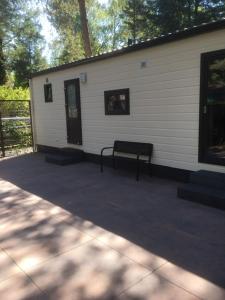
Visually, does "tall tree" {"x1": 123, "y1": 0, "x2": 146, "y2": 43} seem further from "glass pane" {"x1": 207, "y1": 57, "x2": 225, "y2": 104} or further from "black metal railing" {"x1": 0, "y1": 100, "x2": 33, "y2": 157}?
"glass pane" {"x1": 207, "y1": 57, "x2": 225, "y2": 104}

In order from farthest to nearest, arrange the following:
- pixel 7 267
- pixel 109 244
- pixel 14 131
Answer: pixel 14 131, pixel 109 244, pixel 7 267

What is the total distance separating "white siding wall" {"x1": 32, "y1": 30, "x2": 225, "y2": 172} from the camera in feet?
14.9

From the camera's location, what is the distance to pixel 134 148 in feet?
18.3

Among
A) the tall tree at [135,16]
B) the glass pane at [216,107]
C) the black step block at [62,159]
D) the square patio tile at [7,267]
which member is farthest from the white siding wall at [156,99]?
the tall tree at [135,16]

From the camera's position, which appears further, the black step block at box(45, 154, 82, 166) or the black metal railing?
the black metal railing

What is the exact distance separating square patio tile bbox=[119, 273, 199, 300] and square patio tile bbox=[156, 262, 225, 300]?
63 mm

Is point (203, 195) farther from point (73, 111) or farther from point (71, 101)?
point (71, 101)

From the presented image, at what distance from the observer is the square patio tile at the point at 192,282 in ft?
6.60

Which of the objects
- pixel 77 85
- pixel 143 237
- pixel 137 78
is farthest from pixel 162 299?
pixel 77 85

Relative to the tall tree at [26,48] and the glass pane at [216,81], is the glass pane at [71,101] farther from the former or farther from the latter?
the tall tree at [26,48]

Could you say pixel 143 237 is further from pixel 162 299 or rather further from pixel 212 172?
pixel 212 172

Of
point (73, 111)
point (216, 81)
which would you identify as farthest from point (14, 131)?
point (216, 81)

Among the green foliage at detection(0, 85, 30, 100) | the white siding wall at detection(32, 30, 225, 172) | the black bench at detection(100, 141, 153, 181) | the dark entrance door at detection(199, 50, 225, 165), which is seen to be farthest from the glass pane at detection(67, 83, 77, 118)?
the green foliage at detection(0, 85, 30, 100)

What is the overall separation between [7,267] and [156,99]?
12.5 ft
